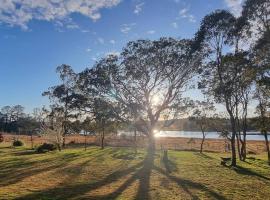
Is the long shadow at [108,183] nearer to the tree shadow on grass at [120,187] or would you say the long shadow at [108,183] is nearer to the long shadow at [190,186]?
the tree shadow on grass at [120,187]

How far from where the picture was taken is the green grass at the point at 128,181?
20.3 metres

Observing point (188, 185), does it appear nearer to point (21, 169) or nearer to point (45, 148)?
point (21, 169)

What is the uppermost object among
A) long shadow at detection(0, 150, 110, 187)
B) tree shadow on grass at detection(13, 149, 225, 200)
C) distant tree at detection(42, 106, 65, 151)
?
distant tree at detection(42, 106, 65, 151)

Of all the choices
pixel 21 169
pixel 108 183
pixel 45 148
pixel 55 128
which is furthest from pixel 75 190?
pixel 55 128

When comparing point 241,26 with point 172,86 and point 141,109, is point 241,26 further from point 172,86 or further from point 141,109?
point 141,109

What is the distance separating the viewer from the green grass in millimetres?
20297

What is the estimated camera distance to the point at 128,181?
81.5ft

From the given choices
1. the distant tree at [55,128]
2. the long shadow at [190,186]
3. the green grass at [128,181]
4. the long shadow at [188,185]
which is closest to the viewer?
the green grass at [128,181]

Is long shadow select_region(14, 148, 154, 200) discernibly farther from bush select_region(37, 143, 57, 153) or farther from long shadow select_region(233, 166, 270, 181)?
bush select_region(37, 143, 57, 153)

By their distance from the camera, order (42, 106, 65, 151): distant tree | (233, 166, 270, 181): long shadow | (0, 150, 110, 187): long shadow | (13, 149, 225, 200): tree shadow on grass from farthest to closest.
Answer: (42, 106, 65, 151): distant tree < (233, 166, 270, 181): long shadow < (0, 150, 110, 187): long shadow < (13, 149, 225, 200): tree shadow on grass

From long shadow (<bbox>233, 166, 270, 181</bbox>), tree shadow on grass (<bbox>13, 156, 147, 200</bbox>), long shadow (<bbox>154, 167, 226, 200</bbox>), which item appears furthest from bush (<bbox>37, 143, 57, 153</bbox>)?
long shadow (<bbox>233, 166, 270, 181</bbox>)

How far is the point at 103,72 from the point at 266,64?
25192mm

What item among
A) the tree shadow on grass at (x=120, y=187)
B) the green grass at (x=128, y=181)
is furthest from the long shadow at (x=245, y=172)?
the tree shadow on grass at (x=120, y=187)

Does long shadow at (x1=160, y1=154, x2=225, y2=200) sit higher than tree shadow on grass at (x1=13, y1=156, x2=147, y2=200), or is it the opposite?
tree shadow on grass at (x1=13, y1=156, x2=147, y2=200)
